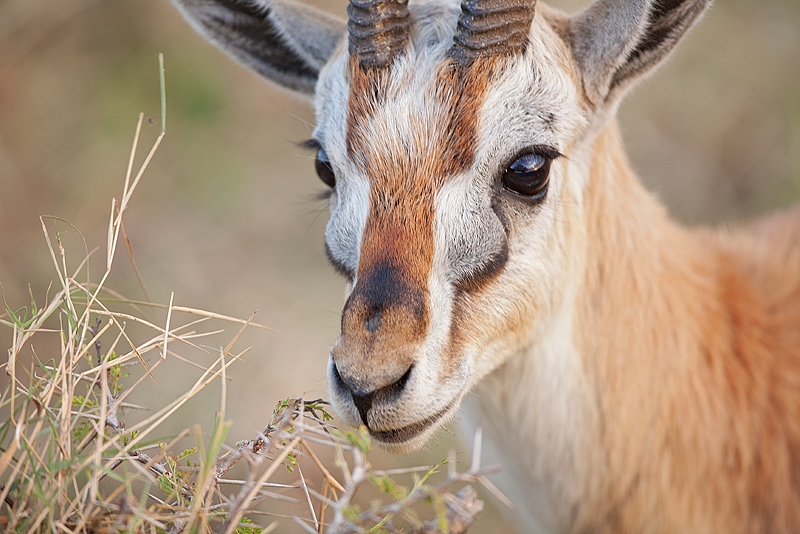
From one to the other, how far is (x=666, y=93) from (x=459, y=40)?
6.37 m

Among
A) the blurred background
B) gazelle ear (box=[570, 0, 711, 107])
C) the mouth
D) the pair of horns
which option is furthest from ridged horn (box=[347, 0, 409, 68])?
the blurred background

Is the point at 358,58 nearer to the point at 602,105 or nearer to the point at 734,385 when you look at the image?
the point at 602,105

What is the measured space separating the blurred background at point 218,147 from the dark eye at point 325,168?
3.91 m

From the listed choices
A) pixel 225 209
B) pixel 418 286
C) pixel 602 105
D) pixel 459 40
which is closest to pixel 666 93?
pixel 225 209

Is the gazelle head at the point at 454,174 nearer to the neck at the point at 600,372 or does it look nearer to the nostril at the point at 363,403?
the nostril at the point at 363,403

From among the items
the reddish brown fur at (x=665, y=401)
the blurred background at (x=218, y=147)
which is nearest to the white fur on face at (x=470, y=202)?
the reddish brown fur at (x=665, y=401)

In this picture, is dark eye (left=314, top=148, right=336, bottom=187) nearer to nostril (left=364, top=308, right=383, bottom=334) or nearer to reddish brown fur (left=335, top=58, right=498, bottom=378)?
reddish brown fur (left=335, top=58, right=498, bottom=378)

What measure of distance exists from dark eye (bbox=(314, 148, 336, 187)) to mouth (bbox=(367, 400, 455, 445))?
3.82ft

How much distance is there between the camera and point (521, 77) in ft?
9.78

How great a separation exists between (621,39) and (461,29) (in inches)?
28.7

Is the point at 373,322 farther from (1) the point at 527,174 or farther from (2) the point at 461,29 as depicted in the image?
(2) the point at 461,29

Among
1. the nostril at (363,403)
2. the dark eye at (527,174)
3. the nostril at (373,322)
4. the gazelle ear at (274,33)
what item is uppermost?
the gazelle ear at (274,33)

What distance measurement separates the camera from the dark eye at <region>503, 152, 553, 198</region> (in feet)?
9.75

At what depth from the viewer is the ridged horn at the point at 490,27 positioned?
2.86 metres
